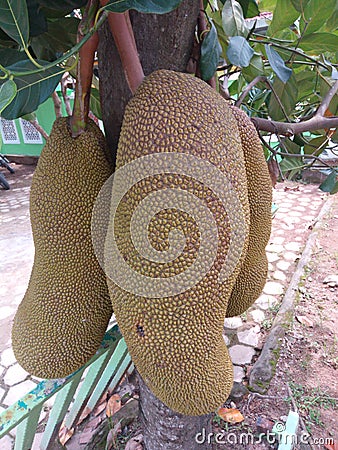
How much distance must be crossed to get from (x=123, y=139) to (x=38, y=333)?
12.8 inches

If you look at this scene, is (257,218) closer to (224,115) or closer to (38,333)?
(224,115)

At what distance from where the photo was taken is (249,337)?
1.61 meters

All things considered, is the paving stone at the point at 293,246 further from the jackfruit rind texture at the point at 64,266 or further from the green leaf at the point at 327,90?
the jackfruit rind texture at the point at 64,266

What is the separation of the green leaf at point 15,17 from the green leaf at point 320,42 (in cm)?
57

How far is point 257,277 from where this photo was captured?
27.9 inches

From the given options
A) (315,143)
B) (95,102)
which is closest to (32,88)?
(95,102)

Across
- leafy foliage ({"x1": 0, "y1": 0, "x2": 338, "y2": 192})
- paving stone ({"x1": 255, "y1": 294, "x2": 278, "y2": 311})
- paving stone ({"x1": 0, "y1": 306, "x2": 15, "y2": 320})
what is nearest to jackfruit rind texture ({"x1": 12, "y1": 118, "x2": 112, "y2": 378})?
leafy foliage ({"x1": 0, "y1": 0, "x2": 338, "y2": 192})

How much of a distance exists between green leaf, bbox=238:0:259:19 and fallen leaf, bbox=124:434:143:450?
110 cm

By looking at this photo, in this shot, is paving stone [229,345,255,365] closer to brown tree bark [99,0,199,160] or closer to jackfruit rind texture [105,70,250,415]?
jackfruit rind texture [105,70,250,415]

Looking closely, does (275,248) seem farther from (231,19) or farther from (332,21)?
(231,19)

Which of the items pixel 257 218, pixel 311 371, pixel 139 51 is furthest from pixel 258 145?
pixel 311 371

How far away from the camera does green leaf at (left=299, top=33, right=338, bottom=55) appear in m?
0.69

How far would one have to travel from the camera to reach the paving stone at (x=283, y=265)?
2217 mm

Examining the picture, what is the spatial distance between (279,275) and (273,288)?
0.54ft
